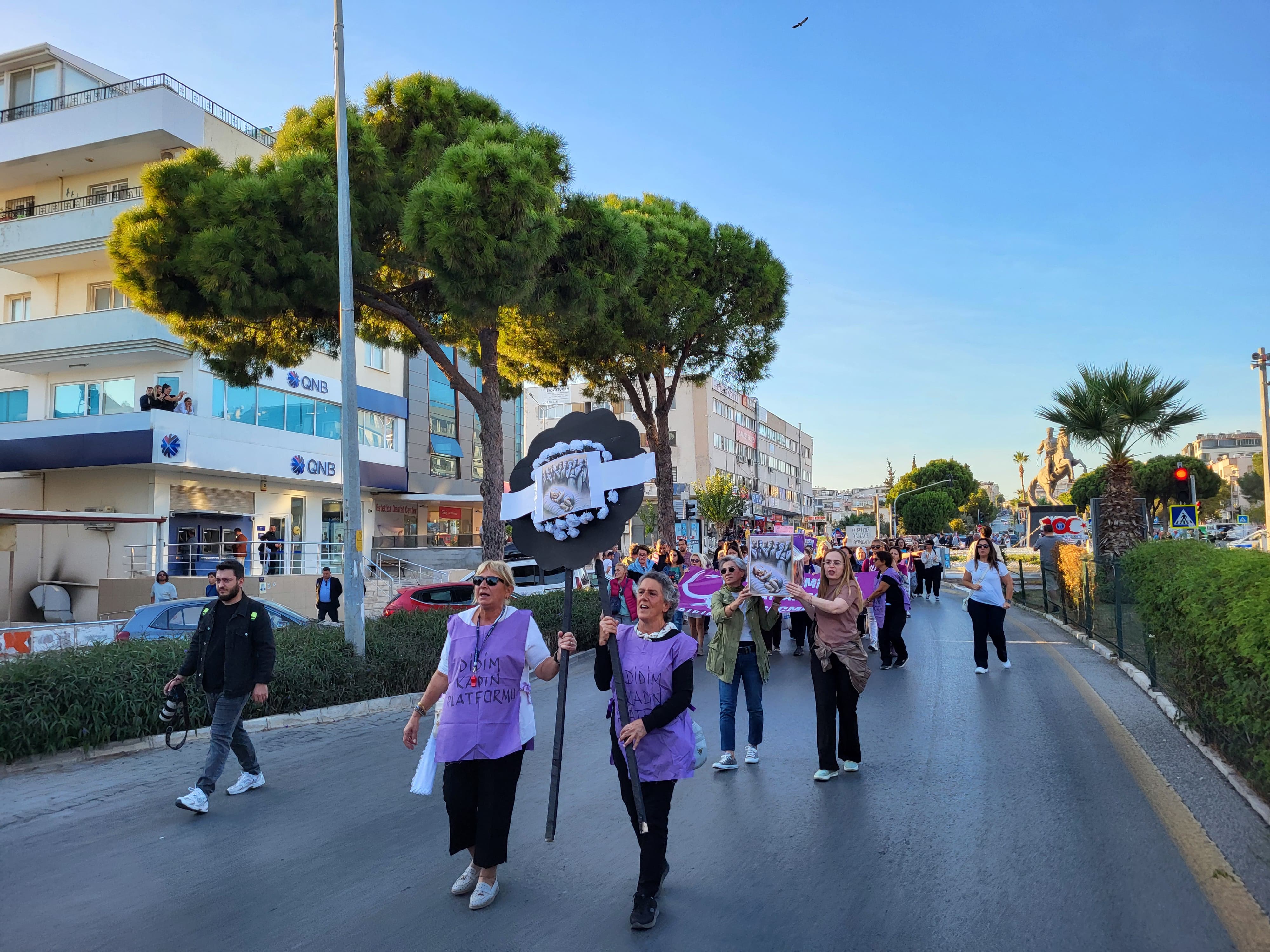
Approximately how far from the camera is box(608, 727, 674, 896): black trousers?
4.23 m

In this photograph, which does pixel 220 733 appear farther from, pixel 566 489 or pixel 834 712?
pixel 834 712

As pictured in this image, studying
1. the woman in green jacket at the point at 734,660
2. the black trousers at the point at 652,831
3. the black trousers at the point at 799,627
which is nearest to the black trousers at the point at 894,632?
the black trousers at the point at 799,627

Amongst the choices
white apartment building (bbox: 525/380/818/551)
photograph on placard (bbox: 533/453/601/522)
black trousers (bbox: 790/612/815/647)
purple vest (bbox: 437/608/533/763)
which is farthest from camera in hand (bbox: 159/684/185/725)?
white apartment building (bbox: 525/380/818/551)

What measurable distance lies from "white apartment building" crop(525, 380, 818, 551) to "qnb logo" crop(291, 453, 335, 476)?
27.1m

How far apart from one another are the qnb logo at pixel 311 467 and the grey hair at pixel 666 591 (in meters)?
27.7

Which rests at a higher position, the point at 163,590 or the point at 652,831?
the point at 163,590

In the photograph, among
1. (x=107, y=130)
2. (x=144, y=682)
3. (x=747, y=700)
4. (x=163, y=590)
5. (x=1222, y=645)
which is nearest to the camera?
(x=1222, y=645)

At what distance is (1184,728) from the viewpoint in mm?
7840

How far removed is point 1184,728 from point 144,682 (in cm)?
969

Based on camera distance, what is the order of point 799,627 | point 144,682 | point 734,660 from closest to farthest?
point 734,660 → point 144,682 → point 799,627

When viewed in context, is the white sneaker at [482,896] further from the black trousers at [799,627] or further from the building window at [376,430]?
the building window at [376,430]

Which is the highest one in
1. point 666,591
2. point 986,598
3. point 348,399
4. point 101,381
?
point 101,381

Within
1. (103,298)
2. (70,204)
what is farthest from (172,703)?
(70,204)

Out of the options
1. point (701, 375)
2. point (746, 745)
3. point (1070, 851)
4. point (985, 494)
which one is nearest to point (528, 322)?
point (701, 375)
